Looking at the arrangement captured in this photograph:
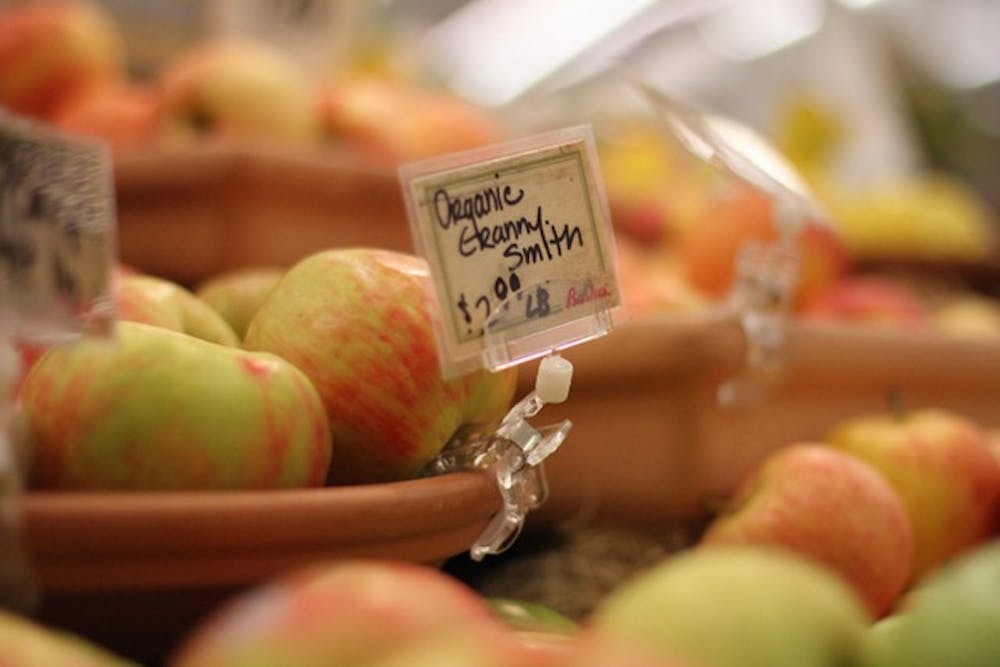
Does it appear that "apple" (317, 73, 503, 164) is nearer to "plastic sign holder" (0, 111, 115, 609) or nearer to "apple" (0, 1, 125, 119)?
"apple" (0, 1, 125, 119)

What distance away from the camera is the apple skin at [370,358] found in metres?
0.61

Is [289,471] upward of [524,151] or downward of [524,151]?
downward

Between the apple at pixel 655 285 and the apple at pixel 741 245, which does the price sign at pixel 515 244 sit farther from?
the apple at pixel 741 245

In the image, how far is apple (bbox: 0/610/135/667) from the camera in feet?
1.13

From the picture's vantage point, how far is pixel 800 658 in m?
0.40

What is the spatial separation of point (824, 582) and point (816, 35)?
3584mm

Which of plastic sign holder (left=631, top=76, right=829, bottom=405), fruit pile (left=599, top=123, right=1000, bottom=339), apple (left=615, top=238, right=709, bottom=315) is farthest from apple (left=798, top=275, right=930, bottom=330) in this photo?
plastic sign holder (left=631, top=76, right=829, bottom=405)

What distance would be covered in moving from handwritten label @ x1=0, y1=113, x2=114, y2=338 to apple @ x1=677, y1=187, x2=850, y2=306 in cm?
92

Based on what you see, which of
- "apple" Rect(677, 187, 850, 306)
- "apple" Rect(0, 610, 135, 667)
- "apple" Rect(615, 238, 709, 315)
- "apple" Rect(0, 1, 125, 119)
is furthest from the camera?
"apple" Rect(0, 1, 125, 119)

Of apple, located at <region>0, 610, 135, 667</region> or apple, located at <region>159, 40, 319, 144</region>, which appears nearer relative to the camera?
apple, located at <region>0, 610, 135, 667</region>

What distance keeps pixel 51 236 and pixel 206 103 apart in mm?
882

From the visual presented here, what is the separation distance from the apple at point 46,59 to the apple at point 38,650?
1.22m

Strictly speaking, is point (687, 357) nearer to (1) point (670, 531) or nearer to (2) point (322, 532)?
(1) point (670, 531)

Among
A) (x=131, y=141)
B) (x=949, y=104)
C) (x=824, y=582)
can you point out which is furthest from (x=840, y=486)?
(x=949, y=104)
